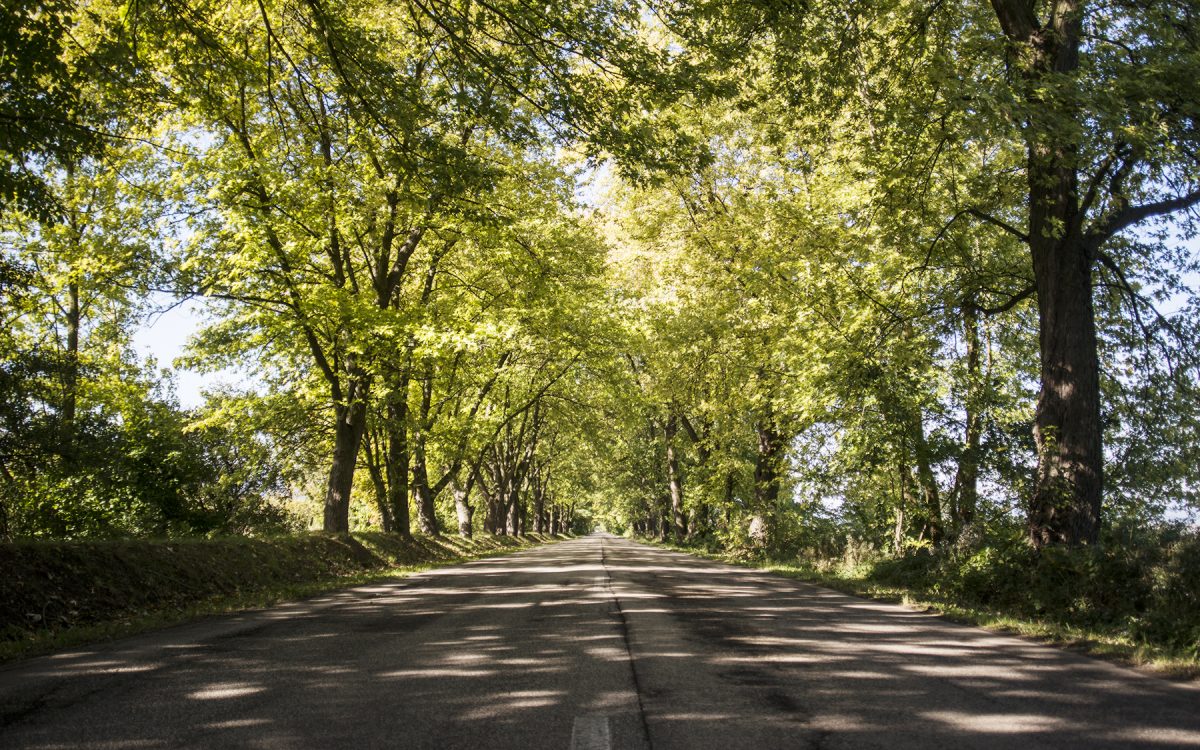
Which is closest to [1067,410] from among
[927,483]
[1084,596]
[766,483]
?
[1084,596]

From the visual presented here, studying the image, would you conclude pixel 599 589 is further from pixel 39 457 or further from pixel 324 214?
pixel 324 214

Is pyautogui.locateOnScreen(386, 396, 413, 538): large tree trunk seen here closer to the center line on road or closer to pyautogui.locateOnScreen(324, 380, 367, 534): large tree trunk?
pyautogui.locateOnScreen(324, 380, 367, 534): large tree trunk

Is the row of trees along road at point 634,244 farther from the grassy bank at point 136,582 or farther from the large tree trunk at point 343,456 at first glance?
the grassy bank at point 136,582

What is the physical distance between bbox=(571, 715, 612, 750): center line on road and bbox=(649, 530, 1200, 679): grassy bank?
4382mm

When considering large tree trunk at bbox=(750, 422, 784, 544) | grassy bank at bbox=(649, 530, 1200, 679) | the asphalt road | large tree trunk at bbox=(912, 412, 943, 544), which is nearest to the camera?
the asphalt road

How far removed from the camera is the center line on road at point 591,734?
354 centimetres

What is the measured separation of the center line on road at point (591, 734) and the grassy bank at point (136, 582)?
17.7 ft

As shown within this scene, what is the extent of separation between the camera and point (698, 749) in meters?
3.49

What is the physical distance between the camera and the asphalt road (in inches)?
147

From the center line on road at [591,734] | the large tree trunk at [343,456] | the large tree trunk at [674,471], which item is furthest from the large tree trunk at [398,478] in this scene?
the center line on road at [591,734]

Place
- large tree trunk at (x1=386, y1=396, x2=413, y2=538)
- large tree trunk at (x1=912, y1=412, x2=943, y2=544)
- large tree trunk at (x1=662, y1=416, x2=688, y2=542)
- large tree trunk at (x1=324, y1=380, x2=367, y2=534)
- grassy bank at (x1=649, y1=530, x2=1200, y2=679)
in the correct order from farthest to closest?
1. large tree trunk at (x1=662, y1=416, x2=688, y2=542)
2. large tree trunk at (x1=386, y1=396, x2=413, y2=538)
3. large tree trunk at (x1=324, y1=380, x2=367, y2=534)
4. large tree trunk at (x1=912, y1=412, x2=943, y2=544)
5. grassy bank at (x1=649, y1=530, x2=1200, y2=679)

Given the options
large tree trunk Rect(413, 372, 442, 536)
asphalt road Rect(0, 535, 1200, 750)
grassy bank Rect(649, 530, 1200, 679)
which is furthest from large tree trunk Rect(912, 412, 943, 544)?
large tree trunk Rect(413, 372, 442, 536)

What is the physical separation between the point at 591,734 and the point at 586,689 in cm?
105

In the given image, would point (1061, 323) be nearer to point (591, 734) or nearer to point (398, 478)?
point (591, 734)
